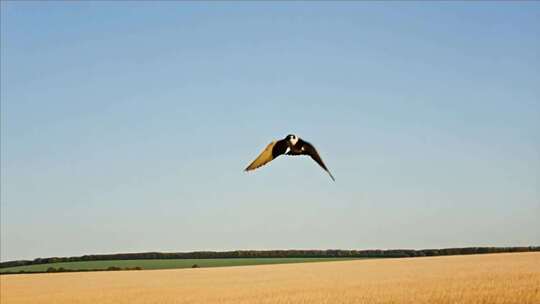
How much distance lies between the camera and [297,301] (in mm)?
26375

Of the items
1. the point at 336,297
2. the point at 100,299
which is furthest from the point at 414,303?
the point at 100,299

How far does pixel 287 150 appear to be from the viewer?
6.46 meters

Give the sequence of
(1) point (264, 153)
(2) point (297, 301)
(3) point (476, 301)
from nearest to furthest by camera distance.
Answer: (1) point (264, 153)
(3) point (476, 301)
(2) point (297, 301)

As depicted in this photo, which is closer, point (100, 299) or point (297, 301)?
point (297, 301)

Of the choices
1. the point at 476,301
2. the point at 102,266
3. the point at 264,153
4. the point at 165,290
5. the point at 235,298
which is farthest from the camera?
the point at 102,266

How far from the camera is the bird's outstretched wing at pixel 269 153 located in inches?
257

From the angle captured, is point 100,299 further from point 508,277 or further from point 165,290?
point 508,277

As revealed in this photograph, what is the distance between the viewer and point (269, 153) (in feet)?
22.0

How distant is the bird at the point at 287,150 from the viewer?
6.41 meters

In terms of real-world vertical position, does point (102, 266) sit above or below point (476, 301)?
above

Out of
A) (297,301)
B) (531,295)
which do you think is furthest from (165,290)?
(531,295)

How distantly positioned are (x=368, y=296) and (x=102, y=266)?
68787 mm

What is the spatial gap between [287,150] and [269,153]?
0.29m

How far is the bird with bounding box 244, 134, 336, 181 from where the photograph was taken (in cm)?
641
